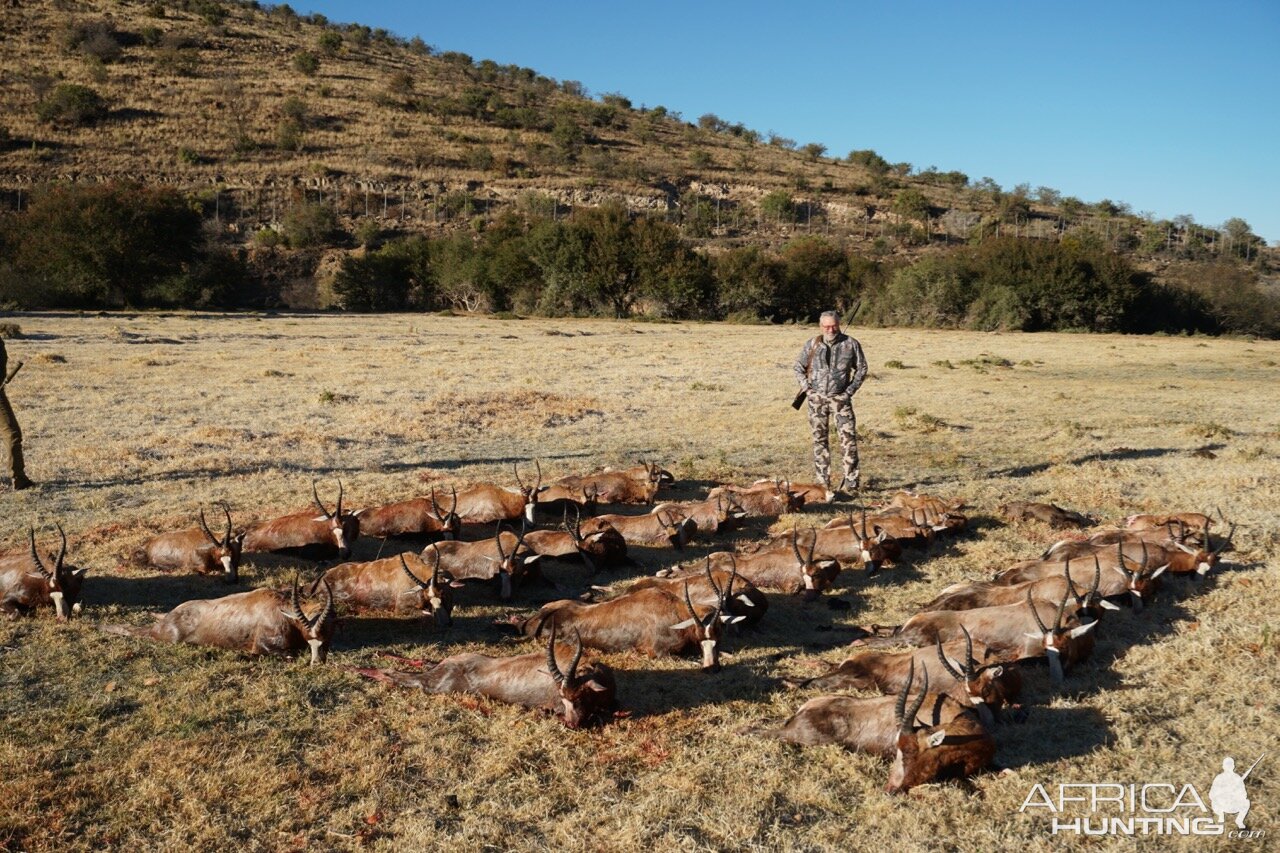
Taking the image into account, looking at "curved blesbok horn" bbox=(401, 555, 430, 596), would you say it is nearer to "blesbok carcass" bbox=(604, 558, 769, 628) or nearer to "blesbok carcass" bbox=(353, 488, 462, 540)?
"blesbok carcass" bbox=(604, 558, 769, 628)

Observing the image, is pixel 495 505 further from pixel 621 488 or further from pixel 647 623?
pixel 647 623

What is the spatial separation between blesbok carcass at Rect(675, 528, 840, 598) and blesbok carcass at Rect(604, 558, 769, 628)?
326mm

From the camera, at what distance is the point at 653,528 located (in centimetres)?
1011

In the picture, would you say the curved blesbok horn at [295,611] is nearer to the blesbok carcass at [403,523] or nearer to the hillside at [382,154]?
the blesbok carcass at [403,523]

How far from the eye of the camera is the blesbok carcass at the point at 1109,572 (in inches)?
313

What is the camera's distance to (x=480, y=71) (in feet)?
376

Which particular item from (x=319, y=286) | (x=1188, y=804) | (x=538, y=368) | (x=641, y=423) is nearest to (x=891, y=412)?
(x=641, y=423)

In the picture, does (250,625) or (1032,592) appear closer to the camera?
(250,625)

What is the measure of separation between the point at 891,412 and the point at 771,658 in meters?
13.1

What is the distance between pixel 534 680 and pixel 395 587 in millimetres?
2394

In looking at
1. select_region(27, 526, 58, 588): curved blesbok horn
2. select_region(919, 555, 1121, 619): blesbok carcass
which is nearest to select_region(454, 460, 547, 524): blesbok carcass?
select_region(27, 526, 58, 588): curved blesbok horn

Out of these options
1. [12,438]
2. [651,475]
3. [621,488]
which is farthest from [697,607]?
[12,438]

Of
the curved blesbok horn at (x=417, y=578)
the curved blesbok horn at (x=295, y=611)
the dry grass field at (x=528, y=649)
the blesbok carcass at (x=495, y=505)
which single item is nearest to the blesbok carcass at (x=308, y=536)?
the dry grass field at (x=528, y=649)

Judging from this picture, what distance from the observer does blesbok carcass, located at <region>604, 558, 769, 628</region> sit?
7.60 meters
